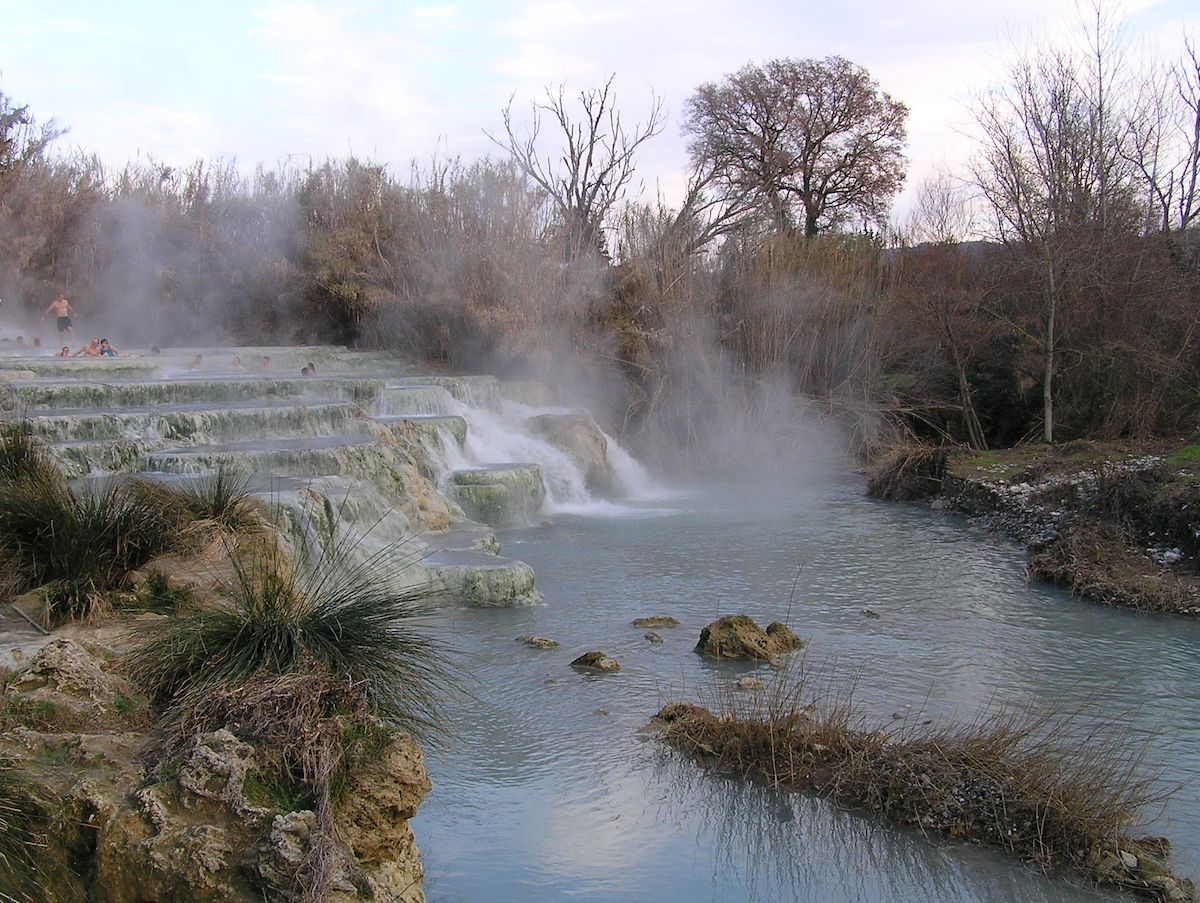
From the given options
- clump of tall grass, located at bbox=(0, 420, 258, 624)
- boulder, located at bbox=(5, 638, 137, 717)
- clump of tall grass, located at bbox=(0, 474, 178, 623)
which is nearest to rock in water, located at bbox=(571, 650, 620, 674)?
clump of tall grass, located at bbox=(0, 420, 258, 624)

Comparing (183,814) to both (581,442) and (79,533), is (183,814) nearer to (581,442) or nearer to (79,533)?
(79,533)

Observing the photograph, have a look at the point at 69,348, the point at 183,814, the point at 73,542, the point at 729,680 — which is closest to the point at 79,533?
the point at 73,542

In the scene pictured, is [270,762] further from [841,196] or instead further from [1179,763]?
Answer: [841,196]

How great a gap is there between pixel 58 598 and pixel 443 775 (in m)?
2.16

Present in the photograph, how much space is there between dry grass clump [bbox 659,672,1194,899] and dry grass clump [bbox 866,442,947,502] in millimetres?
8988

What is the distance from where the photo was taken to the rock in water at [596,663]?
7.02 m

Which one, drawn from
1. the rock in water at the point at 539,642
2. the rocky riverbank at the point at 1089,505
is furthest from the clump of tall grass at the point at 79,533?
the rocky riverbank at the point at 1089,505

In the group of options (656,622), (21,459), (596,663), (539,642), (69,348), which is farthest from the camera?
(69,348)

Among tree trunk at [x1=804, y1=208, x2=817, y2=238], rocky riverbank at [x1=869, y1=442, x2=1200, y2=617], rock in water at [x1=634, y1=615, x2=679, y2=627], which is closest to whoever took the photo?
rock in water at [x1=634, y1=615, x2=679, y2=627]

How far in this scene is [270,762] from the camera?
11.7ft

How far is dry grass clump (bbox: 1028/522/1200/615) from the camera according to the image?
8.83 m

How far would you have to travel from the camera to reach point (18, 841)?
3156mm

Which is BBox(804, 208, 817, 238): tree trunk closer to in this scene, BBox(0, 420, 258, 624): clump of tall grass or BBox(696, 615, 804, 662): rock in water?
BBox(696, 615, 804, 662): rock in water

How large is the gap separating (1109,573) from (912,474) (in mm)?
5236
